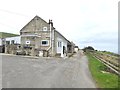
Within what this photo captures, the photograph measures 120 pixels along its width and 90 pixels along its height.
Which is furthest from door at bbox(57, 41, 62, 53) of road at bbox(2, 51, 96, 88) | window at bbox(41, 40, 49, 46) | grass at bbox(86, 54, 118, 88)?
grass at bbox(86, 54, 118, 88)

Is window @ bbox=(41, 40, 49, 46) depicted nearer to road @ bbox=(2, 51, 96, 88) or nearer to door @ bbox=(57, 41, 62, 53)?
door @ bbox=(57, 41, 62, 53)

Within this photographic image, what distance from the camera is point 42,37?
41031mm

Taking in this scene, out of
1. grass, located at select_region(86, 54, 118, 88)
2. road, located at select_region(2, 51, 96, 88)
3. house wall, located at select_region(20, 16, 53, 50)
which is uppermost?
house wall, located at select_region(20, 16, 53, 50)

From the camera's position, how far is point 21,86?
34.0ft

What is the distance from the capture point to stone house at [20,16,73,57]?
131 ft

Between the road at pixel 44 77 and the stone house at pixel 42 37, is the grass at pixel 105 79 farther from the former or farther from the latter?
the stone house at pixel 42 37

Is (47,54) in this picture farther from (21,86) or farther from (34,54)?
(21,86)

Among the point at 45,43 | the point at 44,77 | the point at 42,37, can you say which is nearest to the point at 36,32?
the point at 42,37

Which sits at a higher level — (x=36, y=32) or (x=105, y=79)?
(x=36, y=32)

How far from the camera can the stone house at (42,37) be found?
4003 centimetres

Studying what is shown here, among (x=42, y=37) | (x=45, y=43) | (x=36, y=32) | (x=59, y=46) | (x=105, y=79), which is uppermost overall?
(x=36, y=32)

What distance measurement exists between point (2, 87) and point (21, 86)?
90 cm

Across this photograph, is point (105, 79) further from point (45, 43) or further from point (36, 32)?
point (36, 32)

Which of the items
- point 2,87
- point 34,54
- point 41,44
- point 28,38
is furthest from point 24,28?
point 2,87
